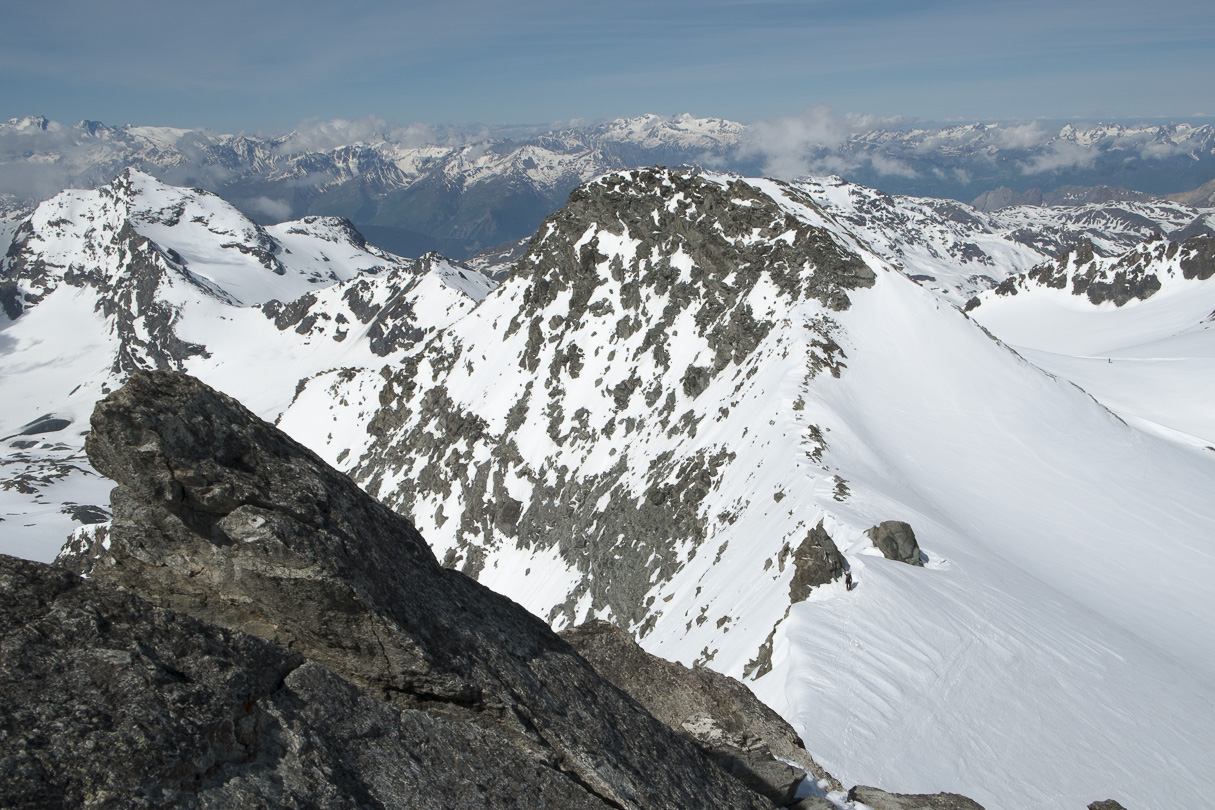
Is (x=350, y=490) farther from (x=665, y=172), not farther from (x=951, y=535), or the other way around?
(x=665, y=172)

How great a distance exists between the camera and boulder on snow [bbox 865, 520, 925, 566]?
85.9ft

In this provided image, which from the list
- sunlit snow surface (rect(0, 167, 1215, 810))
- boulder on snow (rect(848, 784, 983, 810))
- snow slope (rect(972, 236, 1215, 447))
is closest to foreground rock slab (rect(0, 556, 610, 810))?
boulder on snow (rect(848, 784, 983, 810))

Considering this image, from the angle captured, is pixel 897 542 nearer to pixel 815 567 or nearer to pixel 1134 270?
pixel 815 567

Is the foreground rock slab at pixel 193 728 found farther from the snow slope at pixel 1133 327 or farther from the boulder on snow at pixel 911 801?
the snow slope at pixel 1133 327

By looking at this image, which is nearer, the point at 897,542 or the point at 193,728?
the point at 193,728

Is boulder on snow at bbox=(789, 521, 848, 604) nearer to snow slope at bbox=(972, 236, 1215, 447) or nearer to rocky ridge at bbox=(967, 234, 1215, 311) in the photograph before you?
snow slope at bbox=(972, 236, 1215, 447)

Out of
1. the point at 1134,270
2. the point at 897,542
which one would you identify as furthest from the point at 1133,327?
the point at 897,542

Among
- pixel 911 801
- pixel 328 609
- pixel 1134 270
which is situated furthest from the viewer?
pixel 1134 270

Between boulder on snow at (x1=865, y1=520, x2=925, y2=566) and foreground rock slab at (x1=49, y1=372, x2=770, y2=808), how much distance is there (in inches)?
754

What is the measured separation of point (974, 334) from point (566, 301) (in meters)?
44.9

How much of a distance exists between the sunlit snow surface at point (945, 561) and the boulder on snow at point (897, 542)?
52 cm

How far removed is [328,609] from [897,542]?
77.0 ft

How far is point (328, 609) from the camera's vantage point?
809 centimetres

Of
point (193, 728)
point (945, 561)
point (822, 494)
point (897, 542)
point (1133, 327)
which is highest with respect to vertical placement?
point (1133, 327)
